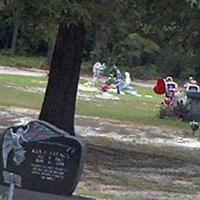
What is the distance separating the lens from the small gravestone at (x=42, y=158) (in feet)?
29.9

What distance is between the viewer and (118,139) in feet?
69.1

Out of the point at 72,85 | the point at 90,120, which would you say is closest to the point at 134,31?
the point at 72,85

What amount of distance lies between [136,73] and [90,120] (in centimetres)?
3770

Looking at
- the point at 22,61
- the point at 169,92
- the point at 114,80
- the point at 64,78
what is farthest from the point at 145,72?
the point at 64,78

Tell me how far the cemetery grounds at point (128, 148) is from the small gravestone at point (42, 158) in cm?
271

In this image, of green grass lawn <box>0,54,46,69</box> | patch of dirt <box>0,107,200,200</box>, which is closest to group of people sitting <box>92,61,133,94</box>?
patch of dirt <box>0,107,200,200</box>

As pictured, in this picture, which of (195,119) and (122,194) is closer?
(122,194)

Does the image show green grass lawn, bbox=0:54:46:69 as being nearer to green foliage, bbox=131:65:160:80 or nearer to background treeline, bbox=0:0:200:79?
green foliage, bbox=131:65:160:80

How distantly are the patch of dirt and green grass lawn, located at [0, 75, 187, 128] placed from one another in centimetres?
221

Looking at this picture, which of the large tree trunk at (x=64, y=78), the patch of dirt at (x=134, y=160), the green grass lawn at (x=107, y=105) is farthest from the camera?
the green grass lawn at (x=107, y=105)

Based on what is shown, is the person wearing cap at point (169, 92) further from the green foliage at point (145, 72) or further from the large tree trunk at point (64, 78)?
the green foliage at point (145, 72)

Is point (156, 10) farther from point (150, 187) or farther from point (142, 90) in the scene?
point (142, 90)

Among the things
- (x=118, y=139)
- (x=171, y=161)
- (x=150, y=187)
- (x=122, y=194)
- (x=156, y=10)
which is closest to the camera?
(x=122, y=194)

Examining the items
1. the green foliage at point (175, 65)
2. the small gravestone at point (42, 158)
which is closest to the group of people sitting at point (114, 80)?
the green foliage at point (175, 65)
